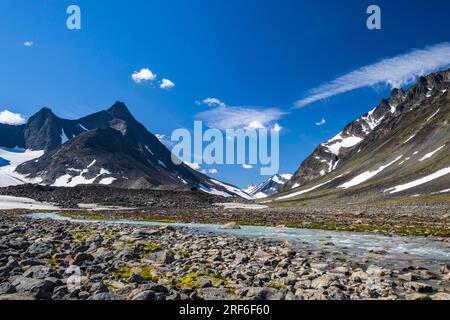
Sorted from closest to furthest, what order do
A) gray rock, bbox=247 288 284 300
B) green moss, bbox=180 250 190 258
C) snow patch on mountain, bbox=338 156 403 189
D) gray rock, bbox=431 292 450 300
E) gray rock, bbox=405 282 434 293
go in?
gray rock, bbox=247 288 284 300
gray rock, bbox=431 292 450 300
gray rock, bbox=405 282 434 293
green moss, bbox=180 250 190 258
snow patch on mountain, bbox=338 156 403 189

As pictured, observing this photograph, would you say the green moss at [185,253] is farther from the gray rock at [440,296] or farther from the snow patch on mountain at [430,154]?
the snow patch on mountain at [430,154]

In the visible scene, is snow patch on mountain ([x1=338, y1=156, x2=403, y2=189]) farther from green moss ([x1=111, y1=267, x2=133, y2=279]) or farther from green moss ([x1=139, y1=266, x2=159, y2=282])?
green moss ([x1=111, y1=267, x2=133, y2=279])

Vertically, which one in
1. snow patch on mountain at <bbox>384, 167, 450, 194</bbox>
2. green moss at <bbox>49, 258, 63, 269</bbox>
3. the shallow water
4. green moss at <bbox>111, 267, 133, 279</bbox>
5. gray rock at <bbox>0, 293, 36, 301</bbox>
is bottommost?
the shallow water

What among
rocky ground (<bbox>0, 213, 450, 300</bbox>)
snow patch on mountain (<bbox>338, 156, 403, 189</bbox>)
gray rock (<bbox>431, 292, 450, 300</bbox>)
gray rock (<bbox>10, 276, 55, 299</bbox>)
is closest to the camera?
gray rock (<bbox>10, 276, 55, 299</bbox>)

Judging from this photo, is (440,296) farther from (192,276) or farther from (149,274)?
(149,274)

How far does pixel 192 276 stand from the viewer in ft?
54.3

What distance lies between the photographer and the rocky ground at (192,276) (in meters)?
13.3

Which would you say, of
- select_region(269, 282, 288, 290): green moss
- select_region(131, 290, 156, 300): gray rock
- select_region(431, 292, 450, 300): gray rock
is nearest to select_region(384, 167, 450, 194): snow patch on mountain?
select_region(431, 292, 450, 300): gray rock

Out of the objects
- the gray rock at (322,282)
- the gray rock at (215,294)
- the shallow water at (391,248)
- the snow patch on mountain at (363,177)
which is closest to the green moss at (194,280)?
the gray rock at (215,294)

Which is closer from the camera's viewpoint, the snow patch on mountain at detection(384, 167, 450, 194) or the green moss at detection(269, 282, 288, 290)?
the green moss at detection(269, 282, 288, 290)

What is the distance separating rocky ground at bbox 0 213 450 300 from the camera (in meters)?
13.3

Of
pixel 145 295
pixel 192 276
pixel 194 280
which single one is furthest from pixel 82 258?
pixel 145 295
